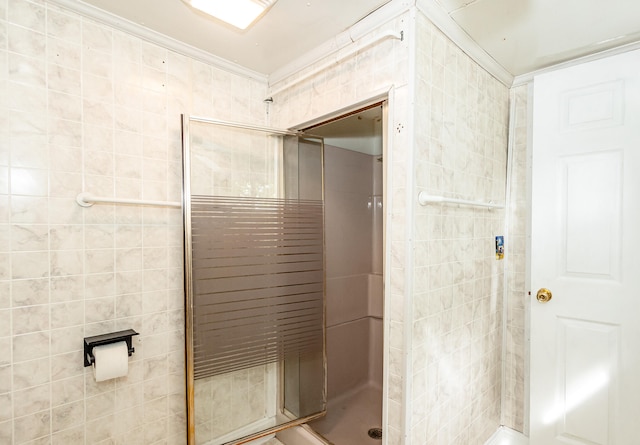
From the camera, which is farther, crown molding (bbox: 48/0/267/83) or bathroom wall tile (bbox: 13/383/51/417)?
crown molding (bbox: 48/0/267/83)

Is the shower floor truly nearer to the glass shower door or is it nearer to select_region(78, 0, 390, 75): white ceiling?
the glass shower door

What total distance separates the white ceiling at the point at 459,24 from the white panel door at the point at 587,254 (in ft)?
0.59

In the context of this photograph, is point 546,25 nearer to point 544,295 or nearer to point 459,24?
point 459,24

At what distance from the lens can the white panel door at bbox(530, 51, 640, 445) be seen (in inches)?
58.2

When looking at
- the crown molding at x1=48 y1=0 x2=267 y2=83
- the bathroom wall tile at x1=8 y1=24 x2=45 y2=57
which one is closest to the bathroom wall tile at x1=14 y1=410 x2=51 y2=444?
the bathroom wall tile at x1=8 y1=24 x2=45 y2=57

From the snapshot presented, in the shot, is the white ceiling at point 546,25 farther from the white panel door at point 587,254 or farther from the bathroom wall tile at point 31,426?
the bathroom wall tile at point 31,426

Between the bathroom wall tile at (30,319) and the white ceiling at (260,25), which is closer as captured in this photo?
the bathroom wall tile at (30,319)

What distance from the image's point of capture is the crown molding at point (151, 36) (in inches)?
51.9

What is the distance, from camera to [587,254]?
1.58 meters

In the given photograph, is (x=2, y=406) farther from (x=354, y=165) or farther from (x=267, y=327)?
(x=354, y=165)

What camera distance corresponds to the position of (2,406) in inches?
46.4

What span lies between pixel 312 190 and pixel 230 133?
57cm

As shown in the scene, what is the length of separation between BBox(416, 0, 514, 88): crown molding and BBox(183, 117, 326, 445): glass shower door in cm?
88

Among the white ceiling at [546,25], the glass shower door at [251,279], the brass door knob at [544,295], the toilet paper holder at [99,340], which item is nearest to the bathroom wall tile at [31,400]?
the toilet paper holder at [99,340]
